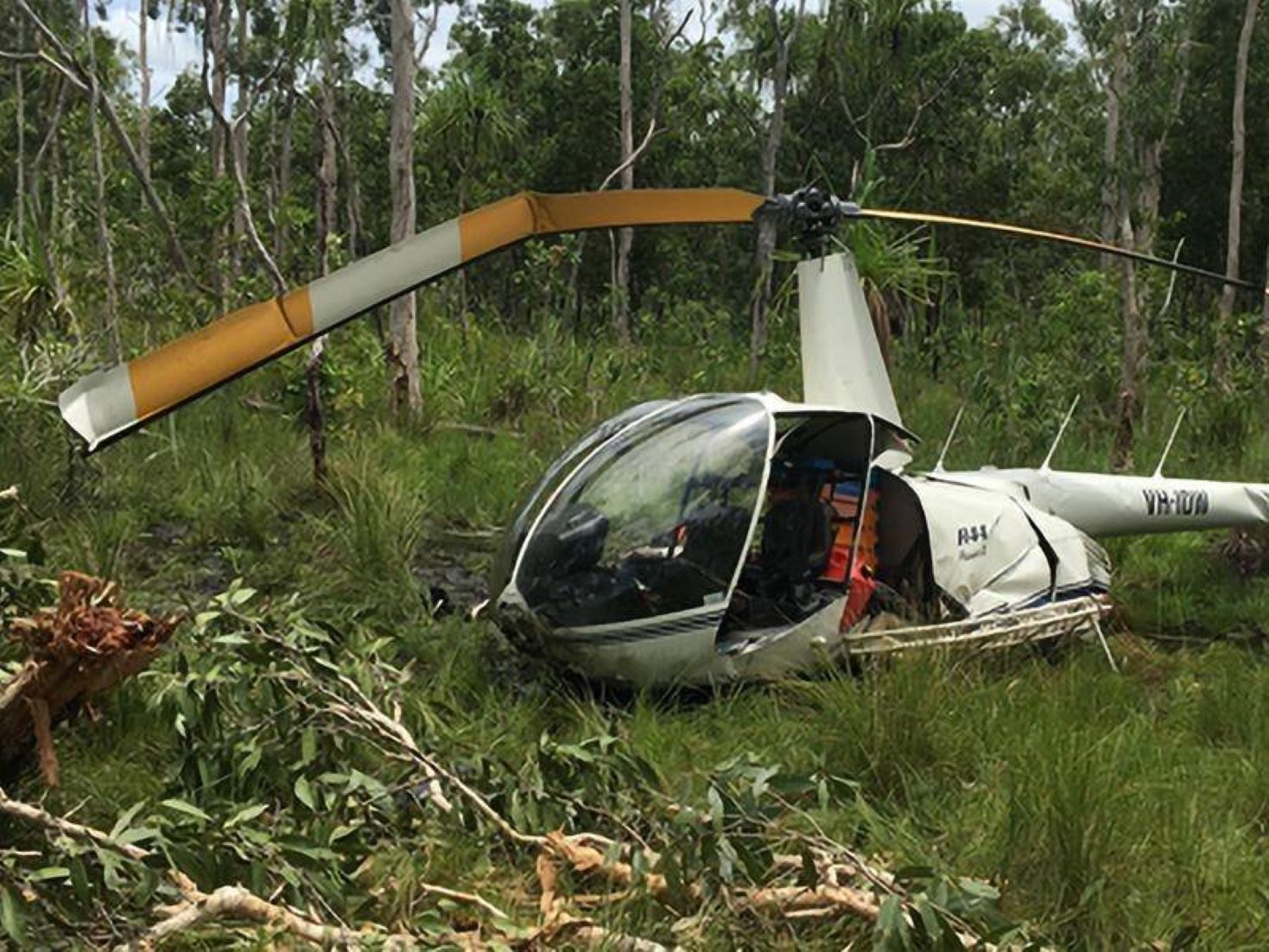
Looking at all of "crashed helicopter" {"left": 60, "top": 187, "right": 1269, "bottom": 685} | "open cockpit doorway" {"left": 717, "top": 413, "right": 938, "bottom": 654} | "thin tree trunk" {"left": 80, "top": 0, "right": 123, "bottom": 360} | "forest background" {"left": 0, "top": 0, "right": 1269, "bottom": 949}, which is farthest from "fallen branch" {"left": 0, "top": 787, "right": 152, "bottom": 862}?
"thin tree trunk" {"left": 80, "top": 0, "right": 123, "bottom": 360}

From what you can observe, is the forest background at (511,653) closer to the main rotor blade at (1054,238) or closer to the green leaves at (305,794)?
the green leaves at (305,794)

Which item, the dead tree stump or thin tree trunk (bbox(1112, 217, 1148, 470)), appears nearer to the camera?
the dead tree stump

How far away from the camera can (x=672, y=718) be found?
4547mm

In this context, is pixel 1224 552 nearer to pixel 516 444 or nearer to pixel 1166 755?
pixel 1166 755

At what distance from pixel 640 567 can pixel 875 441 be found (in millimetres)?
1433

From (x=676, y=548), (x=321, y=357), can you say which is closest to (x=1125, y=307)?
(x=321, y=357)

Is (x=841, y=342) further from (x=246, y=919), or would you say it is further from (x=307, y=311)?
(x=246, y=919)

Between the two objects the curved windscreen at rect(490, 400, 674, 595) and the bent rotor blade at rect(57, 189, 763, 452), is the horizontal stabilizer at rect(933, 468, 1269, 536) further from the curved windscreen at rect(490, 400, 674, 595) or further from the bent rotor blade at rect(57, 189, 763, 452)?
the bent rotor blade at rect(57, 189, 763, 452)

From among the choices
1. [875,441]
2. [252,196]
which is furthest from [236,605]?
[252,196]

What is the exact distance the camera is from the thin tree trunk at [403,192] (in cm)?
948

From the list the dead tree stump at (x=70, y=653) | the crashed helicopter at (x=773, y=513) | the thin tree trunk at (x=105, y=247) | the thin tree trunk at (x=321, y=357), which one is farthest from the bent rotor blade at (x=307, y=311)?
the thin tree trunk at (x=105, y=247)

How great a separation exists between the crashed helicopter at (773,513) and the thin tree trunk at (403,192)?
480cm

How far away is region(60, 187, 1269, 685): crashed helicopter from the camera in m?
3.72

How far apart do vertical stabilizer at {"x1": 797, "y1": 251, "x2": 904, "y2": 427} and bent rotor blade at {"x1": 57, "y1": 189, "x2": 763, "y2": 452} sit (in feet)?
5.67
